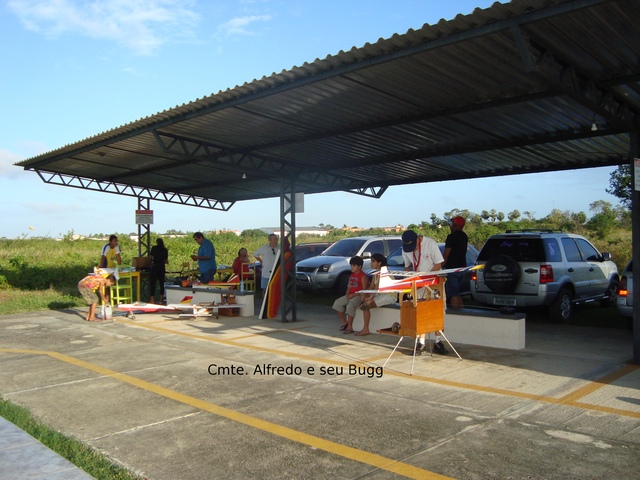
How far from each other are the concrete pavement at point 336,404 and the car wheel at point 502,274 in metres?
1.19

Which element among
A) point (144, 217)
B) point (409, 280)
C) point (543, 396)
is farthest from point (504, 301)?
point (144, 217)

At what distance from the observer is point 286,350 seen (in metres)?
8.75

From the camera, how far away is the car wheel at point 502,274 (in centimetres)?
1059

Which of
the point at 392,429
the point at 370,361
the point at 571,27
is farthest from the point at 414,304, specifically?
the point at 571,27

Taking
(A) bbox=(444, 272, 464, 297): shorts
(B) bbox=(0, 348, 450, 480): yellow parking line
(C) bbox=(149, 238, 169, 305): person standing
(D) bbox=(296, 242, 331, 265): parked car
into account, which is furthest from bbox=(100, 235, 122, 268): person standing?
(A) bbox=(444, 272, 464, 297): shorts

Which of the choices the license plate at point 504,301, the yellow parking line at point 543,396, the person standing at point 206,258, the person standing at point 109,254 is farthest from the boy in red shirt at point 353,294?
the person standing at point 109,254

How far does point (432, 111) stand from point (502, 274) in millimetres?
3833

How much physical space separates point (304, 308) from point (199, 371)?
689cm

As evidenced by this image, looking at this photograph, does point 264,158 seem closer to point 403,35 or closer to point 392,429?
point 403,35

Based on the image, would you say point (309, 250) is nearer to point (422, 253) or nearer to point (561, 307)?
point (561, 307)

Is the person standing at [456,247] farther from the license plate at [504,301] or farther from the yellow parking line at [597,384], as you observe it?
the yellow parking line at [597,384]

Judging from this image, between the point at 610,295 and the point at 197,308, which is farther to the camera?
the point at 610,295

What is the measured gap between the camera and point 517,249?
11164 mm

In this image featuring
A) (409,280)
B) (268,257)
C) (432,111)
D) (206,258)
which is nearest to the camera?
(409,280)
